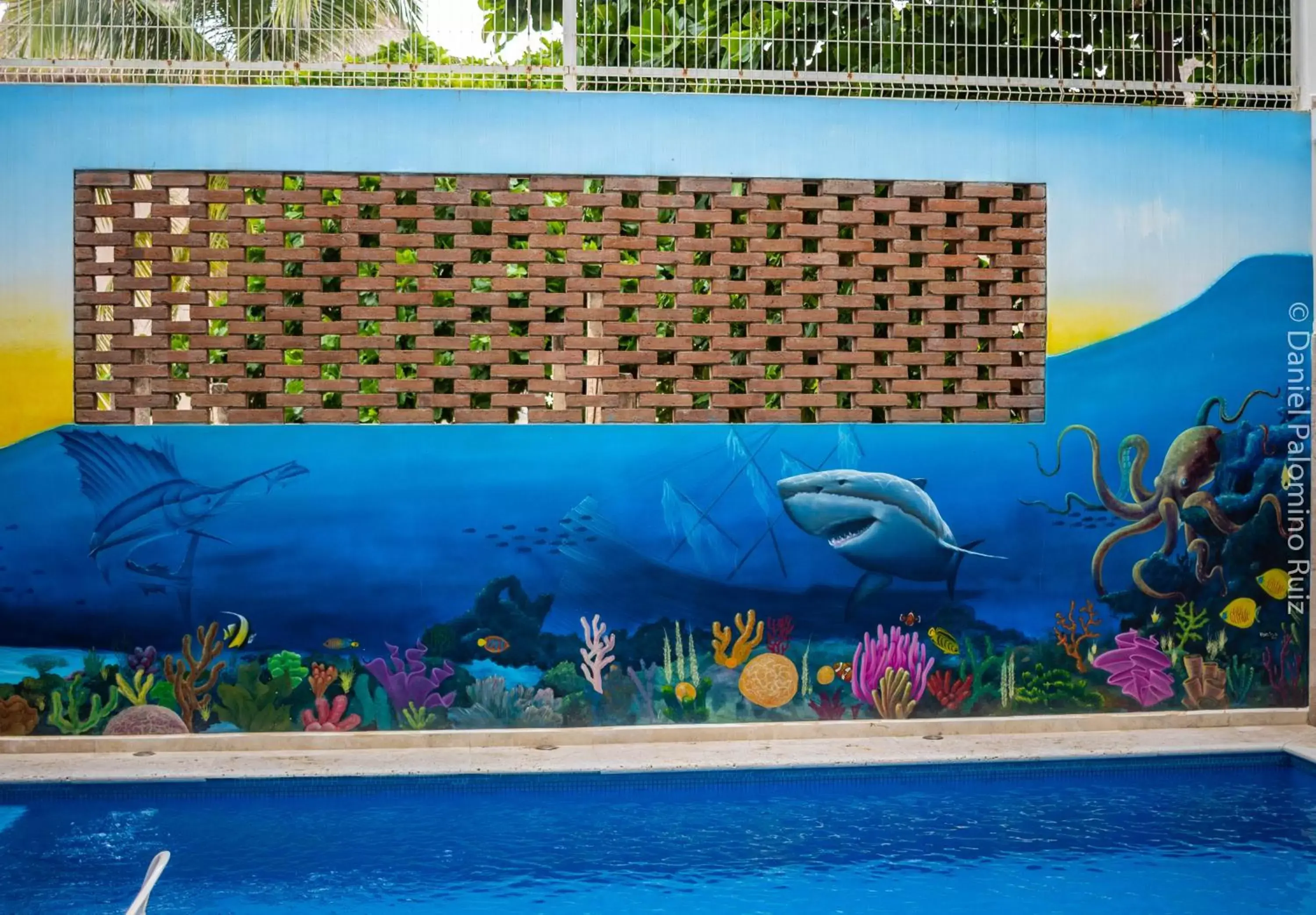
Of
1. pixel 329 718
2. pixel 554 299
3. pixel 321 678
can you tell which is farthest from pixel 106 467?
pixel 554 299

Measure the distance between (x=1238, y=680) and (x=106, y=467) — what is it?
7.27 meters

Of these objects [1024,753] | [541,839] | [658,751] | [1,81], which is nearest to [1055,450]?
[1024,753]

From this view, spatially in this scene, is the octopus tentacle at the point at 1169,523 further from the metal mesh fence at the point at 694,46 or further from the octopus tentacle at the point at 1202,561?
the metal mesh fence at the point at 694,46

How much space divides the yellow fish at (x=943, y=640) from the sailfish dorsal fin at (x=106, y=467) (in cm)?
488

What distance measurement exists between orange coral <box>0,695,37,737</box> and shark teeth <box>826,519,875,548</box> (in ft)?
16.1

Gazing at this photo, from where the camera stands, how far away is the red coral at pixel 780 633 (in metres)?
8.57

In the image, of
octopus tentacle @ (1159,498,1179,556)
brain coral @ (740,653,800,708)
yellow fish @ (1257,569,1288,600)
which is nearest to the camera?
brain coral @ (740,653,800,708)

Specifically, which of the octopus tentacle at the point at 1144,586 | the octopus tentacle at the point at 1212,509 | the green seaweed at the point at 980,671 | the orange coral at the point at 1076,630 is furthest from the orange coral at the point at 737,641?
the octopus tentacle at the point at 1212,509

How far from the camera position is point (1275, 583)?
356 inches

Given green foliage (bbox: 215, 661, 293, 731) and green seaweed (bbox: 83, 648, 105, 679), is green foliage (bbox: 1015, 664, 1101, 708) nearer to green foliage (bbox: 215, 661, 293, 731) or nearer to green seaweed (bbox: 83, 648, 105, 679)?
green foliage (bbox: 215, 661, 293, 731)

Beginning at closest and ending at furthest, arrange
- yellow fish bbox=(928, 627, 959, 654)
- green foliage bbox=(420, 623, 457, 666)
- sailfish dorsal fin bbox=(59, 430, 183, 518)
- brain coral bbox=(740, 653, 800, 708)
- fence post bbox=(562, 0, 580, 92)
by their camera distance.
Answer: sailfish dorsal fin bbox=(59, 430, 183, 518), green foliage bbox=(420, 623, 457, 666), fence post bbox=(562, 0, 580, 92), brain coral bbox=(740, 653, 800, 708), yellow fish bbox=(928, 627, 959, 654)

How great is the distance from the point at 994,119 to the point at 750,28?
166 centimetres

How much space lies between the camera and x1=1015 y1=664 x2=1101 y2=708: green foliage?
8789 mm

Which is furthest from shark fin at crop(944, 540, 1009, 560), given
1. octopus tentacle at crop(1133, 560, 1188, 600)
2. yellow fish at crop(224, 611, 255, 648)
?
yellow fish at crop(224, 611, 255, 648)
